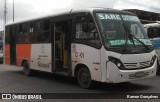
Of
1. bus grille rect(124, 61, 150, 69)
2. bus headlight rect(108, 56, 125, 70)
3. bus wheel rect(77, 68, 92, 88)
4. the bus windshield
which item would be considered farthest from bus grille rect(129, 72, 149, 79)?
bus wheel rect(77, 68, 92, 88)

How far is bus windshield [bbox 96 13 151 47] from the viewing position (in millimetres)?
10930

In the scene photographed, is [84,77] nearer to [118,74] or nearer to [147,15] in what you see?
[118,74]

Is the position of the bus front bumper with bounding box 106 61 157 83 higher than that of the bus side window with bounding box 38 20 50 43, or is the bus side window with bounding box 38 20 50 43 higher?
the bus side window with bounding box 38 20 50 43

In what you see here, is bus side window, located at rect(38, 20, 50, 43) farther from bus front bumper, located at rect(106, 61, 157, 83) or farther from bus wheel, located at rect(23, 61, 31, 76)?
bus front bumper, located at rect(106, 61, 157, 83)

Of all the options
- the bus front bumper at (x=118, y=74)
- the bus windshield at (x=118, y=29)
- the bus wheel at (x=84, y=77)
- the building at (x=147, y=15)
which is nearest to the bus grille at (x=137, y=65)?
the bus front bumper at (x=118, y=74)

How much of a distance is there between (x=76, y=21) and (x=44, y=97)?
10.9 feet

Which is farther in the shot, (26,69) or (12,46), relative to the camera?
(12,46)

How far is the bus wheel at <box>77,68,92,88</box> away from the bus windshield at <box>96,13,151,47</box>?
1.54 m

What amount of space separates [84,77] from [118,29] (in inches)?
84.2

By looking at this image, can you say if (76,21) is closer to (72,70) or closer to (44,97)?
(72,70)

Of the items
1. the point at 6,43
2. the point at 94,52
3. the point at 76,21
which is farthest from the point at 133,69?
the point at 6,43

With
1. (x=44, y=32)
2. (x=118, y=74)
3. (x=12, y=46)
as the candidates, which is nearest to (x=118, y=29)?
(x=118, y=74)

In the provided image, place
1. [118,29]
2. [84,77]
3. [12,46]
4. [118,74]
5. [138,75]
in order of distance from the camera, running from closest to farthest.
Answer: [118,74] < [138,75] < [118,29] < [84,77] < [12,46]

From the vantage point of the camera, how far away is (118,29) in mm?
11250
